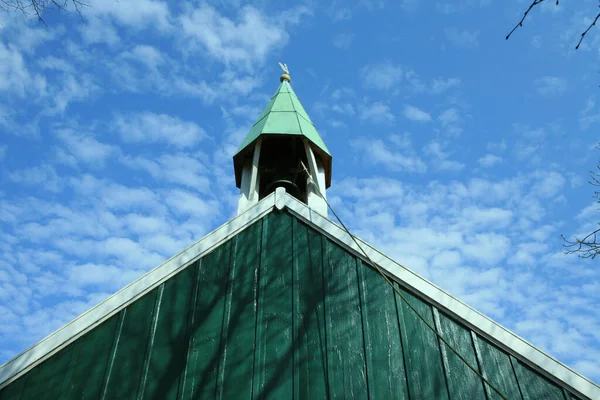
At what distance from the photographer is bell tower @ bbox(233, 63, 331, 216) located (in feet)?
26.2

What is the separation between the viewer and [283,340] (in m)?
3.71

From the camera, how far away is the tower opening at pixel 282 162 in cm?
839

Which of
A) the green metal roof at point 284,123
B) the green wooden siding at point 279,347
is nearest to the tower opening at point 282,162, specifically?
the green metal roof at point 284,123

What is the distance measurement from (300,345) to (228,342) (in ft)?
1.82

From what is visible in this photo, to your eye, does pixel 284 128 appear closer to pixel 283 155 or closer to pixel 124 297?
pixel 283 155

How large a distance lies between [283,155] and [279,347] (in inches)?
213

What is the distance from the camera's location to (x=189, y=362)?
3.62 metres

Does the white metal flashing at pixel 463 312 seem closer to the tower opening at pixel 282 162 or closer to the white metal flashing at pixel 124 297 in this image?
the white metal flashing at pixel 124 297

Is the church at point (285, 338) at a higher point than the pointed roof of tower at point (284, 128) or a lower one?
lower

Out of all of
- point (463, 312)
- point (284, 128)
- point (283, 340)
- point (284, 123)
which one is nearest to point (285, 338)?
point (283, 340)

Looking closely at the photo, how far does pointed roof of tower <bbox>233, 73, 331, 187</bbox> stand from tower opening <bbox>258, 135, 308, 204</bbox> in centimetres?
19

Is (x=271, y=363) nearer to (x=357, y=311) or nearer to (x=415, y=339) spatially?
(x=357, y=311)

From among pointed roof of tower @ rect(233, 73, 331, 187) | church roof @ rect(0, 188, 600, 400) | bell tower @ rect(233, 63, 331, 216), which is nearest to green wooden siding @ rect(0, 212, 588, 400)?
church roof @ rect(0, 188, 600, 400)

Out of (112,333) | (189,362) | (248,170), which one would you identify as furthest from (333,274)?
(248,170)
